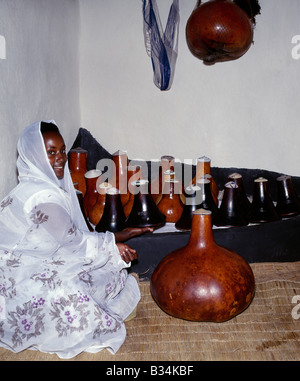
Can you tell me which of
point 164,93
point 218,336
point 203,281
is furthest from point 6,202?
point 164,93

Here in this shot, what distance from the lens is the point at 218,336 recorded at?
6.35 feet

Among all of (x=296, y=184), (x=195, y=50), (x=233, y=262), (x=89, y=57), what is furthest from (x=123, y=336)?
(x=89, y=57)

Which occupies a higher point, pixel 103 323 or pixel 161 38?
pixel 161 38

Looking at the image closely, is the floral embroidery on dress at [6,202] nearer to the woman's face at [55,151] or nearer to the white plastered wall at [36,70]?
the woman's face at [55,151]

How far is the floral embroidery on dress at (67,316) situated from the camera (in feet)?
5.87

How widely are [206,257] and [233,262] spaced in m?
0.14

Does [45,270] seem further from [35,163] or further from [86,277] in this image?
[35,163]

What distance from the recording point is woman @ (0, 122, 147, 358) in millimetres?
1789

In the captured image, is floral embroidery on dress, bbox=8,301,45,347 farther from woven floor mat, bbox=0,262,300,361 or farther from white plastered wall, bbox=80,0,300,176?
white plastered wall, bbox=80,0,300,176

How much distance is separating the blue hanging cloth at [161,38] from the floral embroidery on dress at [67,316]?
2246 millimetres

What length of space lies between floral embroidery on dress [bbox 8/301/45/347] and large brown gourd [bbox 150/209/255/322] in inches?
22.5

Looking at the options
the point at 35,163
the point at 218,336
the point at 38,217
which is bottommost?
the point at 218,336

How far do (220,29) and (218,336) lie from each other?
6.55 feet
